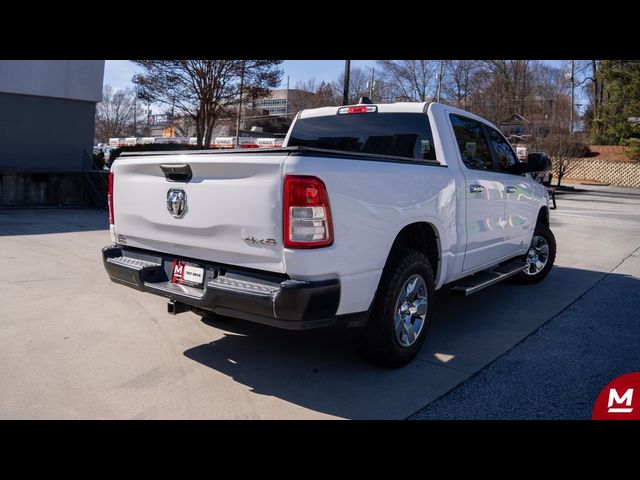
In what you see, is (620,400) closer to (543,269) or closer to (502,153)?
(502,153)

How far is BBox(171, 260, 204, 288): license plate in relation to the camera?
3749 millimetres

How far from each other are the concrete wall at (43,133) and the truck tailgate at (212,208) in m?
12.5

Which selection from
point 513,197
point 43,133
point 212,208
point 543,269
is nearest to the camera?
point 212,208

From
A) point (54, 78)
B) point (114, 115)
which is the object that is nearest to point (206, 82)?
point (54, 78)

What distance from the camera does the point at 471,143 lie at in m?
5.40

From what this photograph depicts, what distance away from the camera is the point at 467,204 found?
493 cm

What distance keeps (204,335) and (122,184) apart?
1.48m

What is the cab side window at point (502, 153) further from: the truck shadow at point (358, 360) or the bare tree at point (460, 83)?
the bare tree at point (460, 83)

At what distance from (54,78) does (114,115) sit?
184 feet

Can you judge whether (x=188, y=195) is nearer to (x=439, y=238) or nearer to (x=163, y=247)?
(x=163, y=247)

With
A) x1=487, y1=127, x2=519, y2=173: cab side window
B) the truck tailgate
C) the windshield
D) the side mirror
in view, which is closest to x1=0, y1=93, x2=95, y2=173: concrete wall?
the windshield

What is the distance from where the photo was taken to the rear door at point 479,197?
199 inches

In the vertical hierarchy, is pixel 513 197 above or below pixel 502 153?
below
